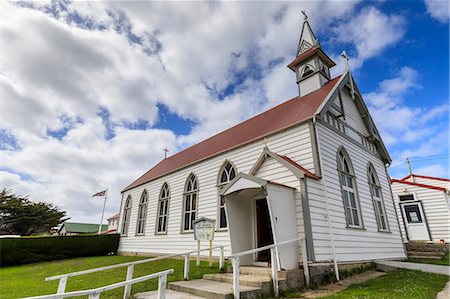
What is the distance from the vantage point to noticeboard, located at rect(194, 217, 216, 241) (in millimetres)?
10070

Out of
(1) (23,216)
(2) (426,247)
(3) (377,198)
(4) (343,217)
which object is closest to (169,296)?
(4) (343,217)

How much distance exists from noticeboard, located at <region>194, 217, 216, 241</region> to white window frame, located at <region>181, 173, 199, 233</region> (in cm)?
264

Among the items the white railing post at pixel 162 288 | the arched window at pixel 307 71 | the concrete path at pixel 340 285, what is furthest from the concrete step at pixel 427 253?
A: the white railing post at pixel 162 288

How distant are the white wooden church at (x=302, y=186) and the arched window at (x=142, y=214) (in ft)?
2.92

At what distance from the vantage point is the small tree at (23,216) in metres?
36.8

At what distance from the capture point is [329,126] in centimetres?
1002

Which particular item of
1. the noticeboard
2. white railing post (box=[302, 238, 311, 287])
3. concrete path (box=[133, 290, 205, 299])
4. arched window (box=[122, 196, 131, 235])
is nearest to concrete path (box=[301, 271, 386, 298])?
white railing post (box=[302, 238, 311, 287])

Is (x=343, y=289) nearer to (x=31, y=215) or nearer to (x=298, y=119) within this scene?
(x=298, y=119)

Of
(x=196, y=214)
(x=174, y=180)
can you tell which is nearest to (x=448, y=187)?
(x=196, y=214)

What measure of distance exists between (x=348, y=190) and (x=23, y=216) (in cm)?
4427

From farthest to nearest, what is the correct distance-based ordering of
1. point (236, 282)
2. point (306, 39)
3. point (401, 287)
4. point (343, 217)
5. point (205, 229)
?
point (306, 39) < point (205, 229) < point (343, 217) < point (401, 287) < point (236, 282)

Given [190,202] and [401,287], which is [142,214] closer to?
[190,202]

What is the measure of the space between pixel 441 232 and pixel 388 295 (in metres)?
13.4

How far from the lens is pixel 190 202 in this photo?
13891mm
